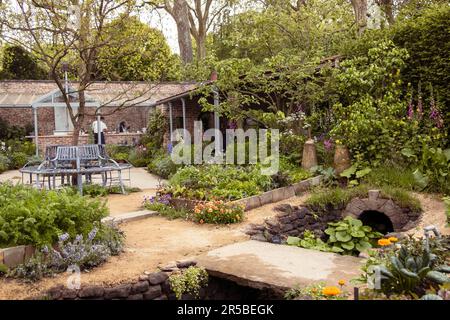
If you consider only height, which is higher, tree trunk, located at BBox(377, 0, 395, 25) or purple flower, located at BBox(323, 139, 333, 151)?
tree trunk, located at BBox(377, 0, 395, 25)

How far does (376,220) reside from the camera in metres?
9.07

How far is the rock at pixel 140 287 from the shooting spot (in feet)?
17.6

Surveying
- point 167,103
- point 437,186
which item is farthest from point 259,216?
point 167,103

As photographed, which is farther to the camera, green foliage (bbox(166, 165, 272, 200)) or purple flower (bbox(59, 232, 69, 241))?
green foliage (bbox(166, 165, 272, 200))

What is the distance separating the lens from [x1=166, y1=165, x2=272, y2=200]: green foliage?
9.13 metres

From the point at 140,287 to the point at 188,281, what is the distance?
1.83 feet

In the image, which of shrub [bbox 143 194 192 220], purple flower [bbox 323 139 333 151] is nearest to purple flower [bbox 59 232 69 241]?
shrub [bbox 143 194 192 220]

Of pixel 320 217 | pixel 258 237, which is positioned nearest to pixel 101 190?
pixel 258 237

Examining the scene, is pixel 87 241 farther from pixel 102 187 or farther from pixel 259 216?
pixel 102 187

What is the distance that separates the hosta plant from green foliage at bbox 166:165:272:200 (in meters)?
1.98

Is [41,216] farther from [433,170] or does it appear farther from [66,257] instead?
[433,170]

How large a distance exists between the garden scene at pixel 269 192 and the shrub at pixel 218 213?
0.03m

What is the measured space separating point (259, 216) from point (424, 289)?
4.32 meters

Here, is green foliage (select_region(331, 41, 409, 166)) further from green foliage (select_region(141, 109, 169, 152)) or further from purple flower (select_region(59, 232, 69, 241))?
green foliage (select_region(141, 109, 169, 152))
